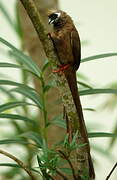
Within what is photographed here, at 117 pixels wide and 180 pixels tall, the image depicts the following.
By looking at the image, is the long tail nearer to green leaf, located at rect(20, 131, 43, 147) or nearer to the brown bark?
green leaf, located at rect(20, 131, 43, 147)

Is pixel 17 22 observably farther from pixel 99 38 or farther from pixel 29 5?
pixel 99 38

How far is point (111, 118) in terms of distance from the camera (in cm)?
292

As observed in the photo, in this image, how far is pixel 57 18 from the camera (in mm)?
832

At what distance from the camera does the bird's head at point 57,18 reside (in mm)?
834

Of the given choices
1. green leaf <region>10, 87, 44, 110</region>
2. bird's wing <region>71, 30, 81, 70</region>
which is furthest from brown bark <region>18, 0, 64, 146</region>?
bird's wing <region>71, 30, 81, 70</region>

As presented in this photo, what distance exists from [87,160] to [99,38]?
2.13m

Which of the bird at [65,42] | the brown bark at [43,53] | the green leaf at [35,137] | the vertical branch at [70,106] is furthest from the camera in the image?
the brown bark at [43,53]

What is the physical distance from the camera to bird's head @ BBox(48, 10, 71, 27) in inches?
32.9

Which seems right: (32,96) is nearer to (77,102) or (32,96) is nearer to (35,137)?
(35,137)

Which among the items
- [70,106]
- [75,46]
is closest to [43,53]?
[75,46]

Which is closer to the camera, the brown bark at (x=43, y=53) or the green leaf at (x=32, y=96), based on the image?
the green leaf at (x=32, y=96)

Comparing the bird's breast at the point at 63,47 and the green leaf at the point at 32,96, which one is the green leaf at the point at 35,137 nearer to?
the green leaf at the point at 32,96

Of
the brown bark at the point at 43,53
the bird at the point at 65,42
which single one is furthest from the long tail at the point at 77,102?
the brown bark at the point at 43,53

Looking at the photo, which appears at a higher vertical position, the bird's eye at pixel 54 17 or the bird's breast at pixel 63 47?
the bird's eye at pixel 54 17
